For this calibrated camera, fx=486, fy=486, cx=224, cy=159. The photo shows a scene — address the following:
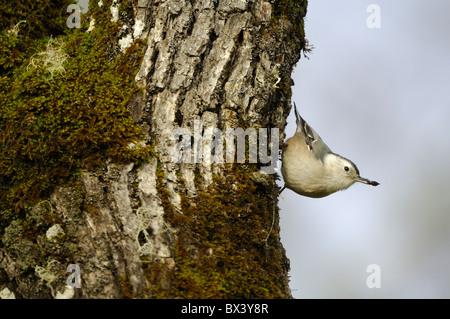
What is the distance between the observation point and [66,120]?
275 centimetres

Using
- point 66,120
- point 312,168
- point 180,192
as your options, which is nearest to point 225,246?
point 180,192

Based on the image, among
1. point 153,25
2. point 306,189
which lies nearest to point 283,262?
point 306,189

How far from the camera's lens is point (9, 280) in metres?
2.58

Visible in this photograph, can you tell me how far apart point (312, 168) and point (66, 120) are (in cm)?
193

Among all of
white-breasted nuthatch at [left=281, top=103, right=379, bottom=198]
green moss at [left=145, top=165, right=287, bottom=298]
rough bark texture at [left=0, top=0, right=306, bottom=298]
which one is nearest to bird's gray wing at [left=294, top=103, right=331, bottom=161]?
white-breasted nuthatch at [left=281, top=103, right=379, bottom=198]

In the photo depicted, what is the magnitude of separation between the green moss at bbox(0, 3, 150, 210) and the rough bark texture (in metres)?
0.07

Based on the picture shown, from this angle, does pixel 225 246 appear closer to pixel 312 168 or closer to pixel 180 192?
pixel 180 192

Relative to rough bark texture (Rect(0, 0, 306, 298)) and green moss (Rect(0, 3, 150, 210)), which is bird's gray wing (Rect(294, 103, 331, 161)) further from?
green moss (Rect(0, 3, 150, 210))

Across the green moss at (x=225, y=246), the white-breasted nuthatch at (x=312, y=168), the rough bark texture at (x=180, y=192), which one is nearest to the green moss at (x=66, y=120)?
the rough bark texture at (x=180, y=192)

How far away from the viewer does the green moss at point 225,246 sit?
235cm

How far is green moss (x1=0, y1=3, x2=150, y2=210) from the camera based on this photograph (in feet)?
8.84
